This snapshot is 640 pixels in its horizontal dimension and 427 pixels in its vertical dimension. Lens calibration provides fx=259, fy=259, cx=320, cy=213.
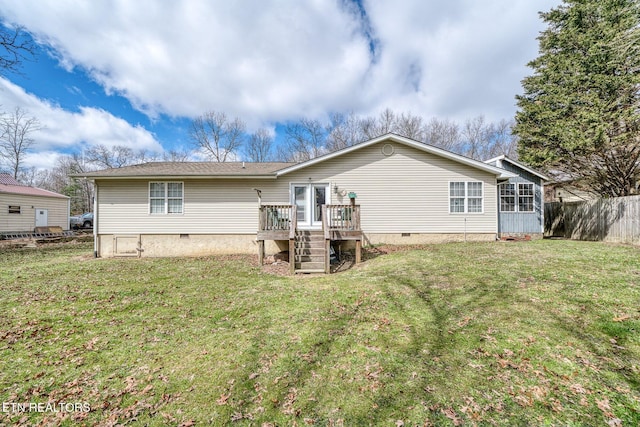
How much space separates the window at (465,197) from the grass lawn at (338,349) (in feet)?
16.1

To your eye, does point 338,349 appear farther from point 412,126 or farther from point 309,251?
point 412,126

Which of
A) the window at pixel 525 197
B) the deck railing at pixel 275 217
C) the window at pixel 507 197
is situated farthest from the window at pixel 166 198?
the window at pixel 525 197

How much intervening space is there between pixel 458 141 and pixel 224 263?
29.3m

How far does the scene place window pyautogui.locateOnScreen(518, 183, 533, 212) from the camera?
497 inches

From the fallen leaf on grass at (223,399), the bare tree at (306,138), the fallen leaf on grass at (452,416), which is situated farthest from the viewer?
the bare tree at (306,138)

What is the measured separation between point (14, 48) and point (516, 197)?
18.4 m

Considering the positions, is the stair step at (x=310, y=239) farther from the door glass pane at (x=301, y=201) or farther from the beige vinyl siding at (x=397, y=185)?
the beige vinyl siding at (x=397, y=185)

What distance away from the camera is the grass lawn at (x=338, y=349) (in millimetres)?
2586

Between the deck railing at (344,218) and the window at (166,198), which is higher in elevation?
the window at (166,198)

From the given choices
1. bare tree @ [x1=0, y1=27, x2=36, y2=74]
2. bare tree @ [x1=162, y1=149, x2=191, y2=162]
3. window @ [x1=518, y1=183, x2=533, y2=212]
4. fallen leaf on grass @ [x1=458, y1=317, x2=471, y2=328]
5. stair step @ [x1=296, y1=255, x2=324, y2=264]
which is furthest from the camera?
bare tree @ [x1=162, y1=149, x2=191, y2=162]

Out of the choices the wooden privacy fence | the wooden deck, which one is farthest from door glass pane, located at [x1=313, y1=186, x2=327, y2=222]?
the wooden privacy fence

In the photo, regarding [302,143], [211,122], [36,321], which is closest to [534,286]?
[36,321]

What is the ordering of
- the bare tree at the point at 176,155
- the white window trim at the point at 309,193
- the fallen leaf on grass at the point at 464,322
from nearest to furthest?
the fallen leaf on grass at the point at 464,322 < the white window trim at the point at 309,193 < the bare tree at the point at 176,155

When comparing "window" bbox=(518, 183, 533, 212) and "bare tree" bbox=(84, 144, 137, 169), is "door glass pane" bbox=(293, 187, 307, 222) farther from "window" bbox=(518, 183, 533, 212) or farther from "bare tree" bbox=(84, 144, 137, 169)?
"bare tree" bbox=(84, 144, 137, 169)
